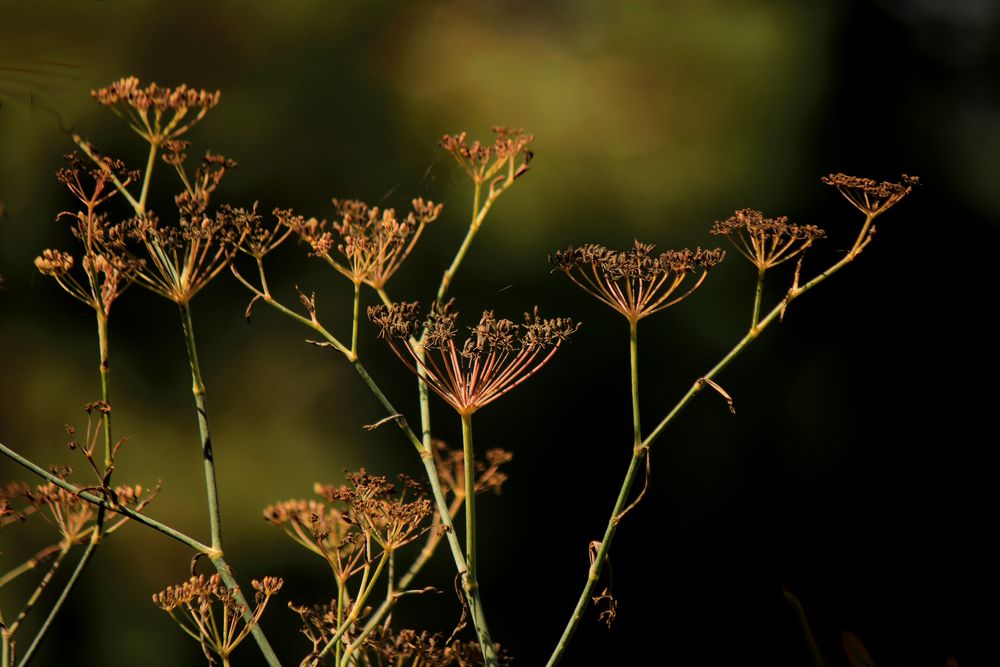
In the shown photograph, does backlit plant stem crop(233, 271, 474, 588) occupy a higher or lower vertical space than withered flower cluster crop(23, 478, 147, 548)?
higher

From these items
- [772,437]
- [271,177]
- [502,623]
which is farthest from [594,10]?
[502,623]

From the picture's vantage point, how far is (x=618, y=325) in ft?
3.71

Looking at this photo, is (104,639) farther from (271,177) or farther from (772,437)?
(772,437)

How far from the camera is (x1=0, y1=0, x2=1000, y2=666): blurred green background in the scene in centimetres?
108

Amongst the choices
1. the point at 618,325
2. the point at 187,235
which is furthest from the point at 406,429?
the point at 618,325

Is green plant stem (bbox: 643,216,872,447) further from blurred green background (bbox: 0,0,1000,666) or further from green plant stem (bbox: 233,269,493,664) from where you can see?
blurred green background (bbox: 0,0,1000,666)

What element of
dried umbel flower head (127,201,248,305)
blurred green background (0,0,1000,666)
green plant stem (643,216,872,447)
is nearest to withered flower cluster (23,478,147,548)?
dried umbel flower head (127,201,248,305)

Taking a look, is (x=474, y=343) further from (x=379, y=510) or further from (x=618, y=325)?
(x=618, y=325)

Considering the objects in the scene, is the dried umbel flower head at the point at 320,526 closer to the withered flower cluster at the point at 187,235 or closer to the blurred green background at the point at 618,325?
the withered flower cluster at the point at 187,235

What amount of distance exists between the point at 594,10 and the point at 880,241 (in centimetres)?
45

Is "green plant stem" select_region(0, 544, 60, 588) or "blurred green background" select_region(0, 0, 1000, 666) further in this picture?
"blurred green background" select_region(0, 0, 1000, 666)

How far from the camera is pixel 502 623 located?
1.12 meters

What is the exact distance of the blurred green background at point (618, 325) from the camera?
1079mm

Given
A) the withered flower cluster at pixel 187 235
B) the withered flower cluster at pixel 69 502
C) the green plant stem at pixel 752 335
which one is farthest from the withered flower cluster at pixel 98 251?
the green plant stem at pixel 752 335
